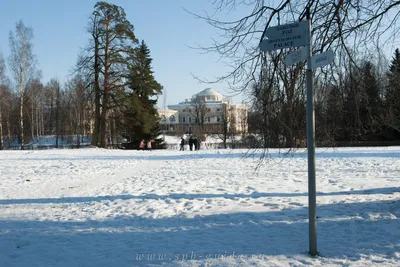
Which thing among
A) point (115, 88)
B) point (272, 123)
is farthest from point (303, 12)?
point (115, 88)

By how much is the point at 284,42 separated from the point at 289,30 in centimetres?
15

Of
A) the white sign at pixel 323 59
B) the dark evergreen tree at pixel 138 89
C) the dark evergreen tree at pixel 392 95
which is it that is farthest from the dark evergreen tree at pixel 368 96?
the dark evergreen tree at pixel 138 89

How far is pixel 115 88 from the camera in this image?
3158 centimetres

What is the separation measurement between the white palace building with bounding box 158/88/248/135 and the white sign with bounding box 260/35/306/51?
37310 mm

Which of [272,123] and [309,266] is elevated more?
[272,123]

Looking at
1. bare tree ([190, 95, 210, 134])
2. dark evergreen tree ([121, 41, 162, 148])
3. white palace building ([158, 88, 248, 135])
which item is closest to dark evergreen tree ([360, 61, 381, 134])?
dark evergreen tree ([121, 41, 162, 148])

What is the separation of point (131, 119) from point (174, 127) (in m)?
66.8

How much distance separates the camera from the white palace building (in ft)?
216

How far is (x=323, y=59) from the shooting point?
3971 millimetres

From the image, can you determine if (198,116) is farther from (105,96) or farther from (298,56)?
(298,56)

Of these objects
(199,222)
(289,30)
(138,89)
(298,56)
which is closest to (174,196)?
(199,222)

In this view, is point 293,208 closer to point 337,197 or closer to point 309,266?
point 337,197

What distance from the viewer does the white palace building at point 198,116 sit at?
216 ft

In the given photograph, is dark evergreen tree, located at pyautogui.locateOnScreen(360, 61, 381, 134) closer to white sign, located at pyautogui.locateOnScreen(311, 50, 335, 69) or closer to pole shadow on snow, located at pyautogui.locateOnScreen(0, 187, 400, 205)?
white sign, located at pyautogui.locateOnScreen(311, 50, 335, 69)
